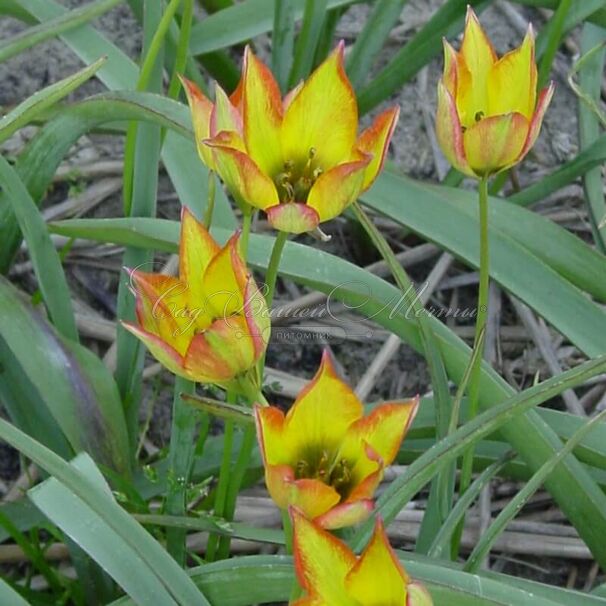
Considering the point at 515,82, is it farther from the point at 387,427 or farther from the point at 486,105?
the point at 387,427

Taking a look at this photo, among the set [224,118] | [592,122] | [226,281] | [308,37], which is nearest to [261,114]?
[224,118]

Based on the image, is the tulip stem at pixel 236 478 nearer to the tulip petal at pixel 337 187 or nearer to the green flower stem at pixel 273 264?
the green flower stem at pixel 273 264

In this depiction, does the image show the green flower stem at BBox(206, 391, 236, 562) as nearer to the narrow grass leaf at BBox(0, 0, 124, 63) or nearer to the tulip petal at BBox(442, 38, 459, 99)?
the tulip petal at BBox(442, 38, 459, 99)

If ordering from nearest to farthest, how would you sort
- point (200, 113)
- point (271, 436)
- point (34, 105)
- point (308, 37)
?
point (271, 436)
point (200, 113)
point (34, 105)
point (308, 37)

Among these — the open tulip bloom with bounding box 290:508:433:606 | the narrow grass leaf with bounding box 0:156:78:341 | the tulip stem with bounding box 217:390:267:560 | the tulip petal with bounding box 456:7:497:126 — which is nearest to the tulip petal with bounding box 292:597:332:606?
the open tulip bloom with bounding box 290:508:433:606

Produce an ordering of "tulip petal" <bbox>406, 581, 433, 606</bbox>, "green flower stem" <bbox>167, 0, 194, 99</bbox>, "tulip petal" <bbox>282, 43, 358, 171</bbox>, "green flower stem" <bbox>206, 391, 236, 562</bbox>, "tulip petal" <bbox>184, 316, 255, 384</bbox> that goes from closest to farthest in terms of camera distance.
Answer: "tulip petal" <bbox>406, 581, 433, 606</bbox> < "tulip petal" <bbox>184, 316, 255, 384</bbox> < "tulip petal" <bbox>282, 43, 358, 171</bbox> < "green flower stem" <bbox>206, 391, 236, 562</bbox> < "green flower stem" <bbox>167, 0, 194, 99</bbox>

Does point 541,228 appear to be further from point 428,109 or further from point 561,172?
point 428,109
